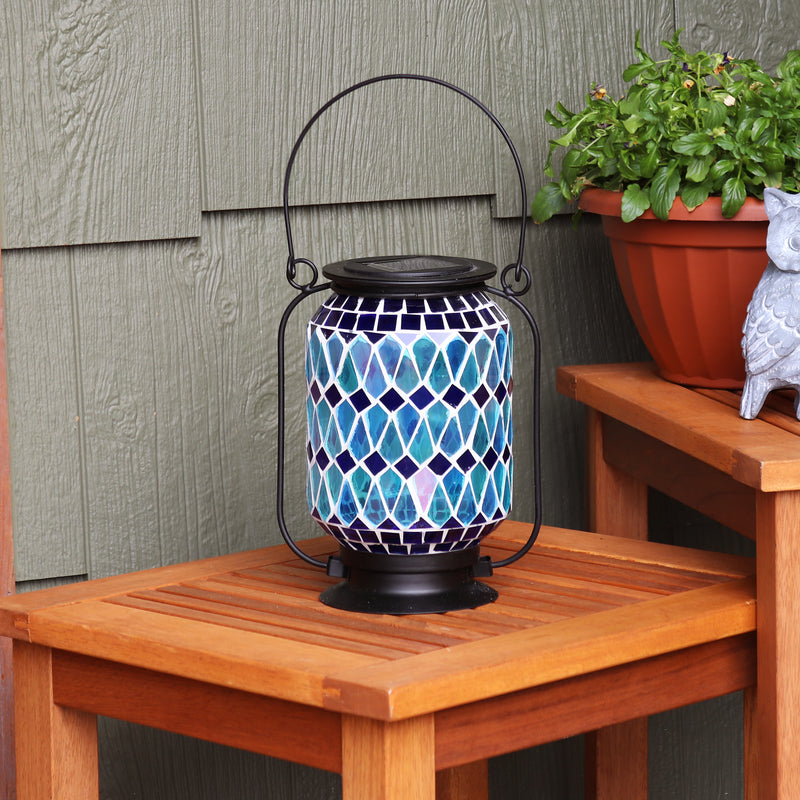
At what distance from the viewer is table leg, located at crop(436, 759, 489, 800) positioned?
1.64 metres

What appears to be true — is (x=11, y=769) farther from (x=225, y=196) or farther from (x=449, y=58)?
(x=449, y=58)

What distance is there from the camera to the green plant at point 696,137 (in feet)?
4.60

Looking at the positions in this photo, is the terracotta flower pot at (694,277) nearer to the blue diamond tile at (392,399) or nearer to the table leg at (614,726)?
the table leg at (614,726)

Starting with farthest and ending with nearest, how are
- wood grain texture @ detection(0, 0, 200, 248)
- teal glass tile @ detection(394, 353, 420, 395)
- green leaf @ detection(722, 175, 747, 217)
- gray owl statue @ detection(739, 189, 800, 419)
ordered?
wood grain texture @ detection(0, 0, 200, 248), green leaf @ detection(722, 175, 747, 217), gray owl statue @ detection(739, 189, 800, 419), teal glass tile @ detection(394, 353, 420, 395)

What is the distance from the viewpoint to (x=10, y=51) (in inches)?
58.5

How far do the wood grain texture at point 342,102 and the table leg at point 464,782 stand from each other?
79 centimetres

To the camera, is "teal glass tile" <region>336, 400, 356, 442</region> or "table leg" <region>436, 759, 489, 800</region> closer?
"teal glass tile" <region>336, 400, 356, 442</region>

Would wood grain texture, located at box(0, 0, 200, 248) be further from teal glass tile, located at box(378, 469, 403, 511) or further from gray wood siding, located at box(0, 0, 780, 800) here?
teal glass tile, located at box(378, 469, 403, 511)

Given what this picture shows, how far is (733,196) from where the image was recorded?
140cm

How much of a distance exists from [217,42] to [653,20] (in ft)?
2.19

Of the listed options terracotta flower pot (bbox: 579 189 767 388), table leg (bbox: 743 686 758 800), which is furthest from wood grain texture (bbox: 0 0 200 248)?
table leg (bbox: 743 686 758 800)

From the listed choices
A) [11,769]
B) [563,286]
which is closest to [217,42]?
[563,286]

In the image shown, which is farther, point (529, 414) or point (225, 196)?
point (529, 414)

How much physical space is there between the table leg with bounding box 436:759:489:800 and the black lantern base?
49 cm
